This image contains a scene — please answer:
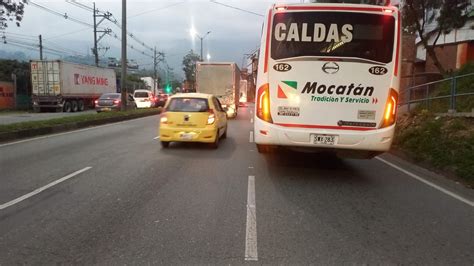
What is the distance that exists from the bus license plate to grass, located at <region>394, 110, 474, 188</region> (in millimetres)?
2590

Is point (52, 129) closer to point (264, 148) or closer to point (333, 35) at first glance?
point (264, 148)

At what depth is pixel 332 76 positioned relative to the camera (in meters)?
7.62

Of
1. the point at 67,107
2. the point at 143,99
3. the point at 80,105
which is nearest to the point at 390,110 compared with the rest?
the point at 67,107

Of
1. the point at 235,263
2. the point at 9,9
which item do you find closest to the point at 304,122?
the point at 235,263

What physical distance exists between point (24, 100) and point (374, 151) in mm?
36220

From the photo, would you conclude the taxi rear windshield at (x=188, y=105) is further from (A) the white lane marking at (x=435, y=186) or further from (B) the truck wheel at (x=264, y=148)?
(A) the white lane marking at (x=435, y=186)

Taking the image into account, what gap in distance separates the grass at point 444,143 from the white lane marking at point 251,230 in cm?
407

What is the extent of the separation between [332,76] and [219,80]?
18.4m

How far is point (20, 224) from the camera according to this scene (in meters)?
5.27

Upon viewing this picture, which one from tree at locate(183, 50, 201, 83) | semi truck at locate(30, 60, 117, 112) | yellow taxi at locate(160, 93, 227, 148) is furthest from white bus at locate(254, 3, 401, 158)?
tree at locate(183, 50, 201, 83)

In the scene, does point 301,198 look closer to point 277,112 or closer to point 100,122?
point 277,112

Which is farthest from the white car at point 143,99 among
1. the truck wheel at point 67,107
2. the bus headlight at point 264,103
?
the bus headlight at point 264,103

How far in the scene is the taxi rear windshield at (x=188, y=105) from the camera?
12.0m

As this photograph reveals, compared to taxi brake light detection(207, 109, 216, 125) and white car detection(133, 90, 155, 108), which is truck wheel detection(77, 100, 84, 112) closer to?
white car detection(133, 90, 155, 108)
